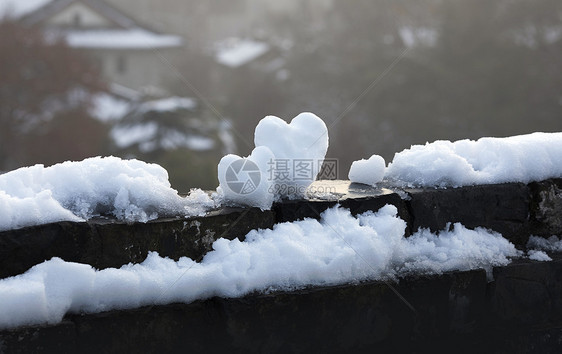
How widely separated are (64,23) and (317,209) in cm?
2751

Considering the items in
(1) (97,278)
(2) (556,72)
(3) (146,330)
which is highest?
(2) (556,72)

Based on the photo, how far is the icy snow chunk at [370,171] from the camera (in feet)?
8.06

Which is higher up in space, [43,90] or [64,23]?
[64,23]

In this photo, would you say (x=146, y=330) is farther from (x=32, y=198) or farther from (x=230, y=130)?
(x=230, y=130)

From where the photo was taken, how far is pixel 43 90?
68.1ft

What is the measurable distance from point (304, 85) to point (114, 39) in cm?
838

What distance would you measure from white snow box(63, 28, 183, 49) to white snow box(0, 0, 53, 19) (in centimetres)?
153

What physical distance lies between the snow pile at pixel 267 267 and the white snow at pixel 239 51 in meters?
26.7

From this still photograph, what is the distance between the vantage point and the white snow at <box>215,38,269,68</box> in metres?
28.9

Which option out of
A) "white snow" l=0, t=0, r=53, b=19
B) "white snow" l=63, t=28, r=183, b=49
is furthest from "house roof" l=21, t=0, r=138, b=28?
"white snow" l=63, t=28, r=183, b=49

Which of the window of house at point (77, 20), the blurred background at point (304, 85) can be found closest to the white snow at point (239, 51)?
the blurred background at point (304, 85)

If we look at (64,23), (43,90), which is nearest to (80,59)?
(43,90)

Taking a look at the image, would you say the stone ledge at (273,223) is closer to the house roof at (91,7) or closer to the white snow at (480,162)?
the white snow at (480,162)

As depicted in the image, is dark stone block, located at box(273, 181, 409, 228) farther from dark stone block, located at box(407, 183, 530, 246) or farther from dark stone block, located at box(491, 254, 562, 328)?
dark stone block, located at box(491, 254, 562, 328)
